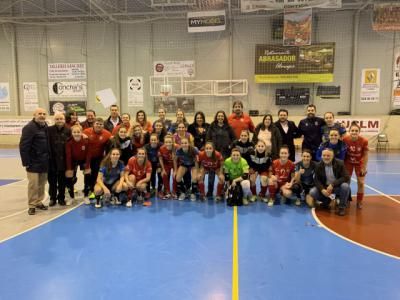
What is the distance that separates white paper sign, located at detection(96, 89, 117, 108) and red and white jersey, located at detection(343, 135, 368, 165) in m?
11.3

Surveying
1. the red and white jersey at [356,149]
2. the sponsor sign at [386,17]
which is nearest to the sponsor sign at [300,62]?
the sponsor sign at [386,17]

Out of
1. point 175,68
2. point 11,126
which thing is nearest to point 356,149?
point 175,68

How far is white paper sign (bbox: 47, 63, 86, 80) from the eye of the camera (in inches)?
583

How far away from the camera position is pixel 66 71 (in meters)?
14.9

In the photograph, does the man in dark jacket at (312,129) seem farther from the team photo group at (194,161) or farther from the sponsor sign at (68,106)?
the sponsor sign at (68,106)

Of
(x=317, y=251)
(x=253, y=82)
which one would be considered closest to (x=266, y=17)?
(x=253, y=82)

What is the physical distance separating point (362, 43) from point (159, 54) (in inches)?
331

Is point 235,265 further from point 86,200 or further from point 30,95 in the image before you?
point 30,95

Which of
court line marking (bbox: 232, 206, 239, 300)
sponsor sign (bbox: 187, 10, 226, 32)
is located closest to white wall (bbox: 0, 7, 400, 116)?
sponsor sign (bbox: 187, 10, 226, 32)

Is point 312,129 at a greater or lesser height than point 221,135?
greater

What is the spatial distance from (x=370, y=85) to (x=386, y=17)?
2.67 metres

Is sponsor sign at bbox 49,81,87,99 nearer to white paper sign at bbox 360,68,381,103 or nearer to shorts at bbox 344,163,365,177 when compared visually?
white paper sign at bbox 360,68,381,103

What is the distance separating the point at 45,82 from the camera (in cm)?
1501

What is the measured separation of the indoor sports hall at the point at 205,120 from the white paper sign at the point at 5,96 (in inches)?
1.8
